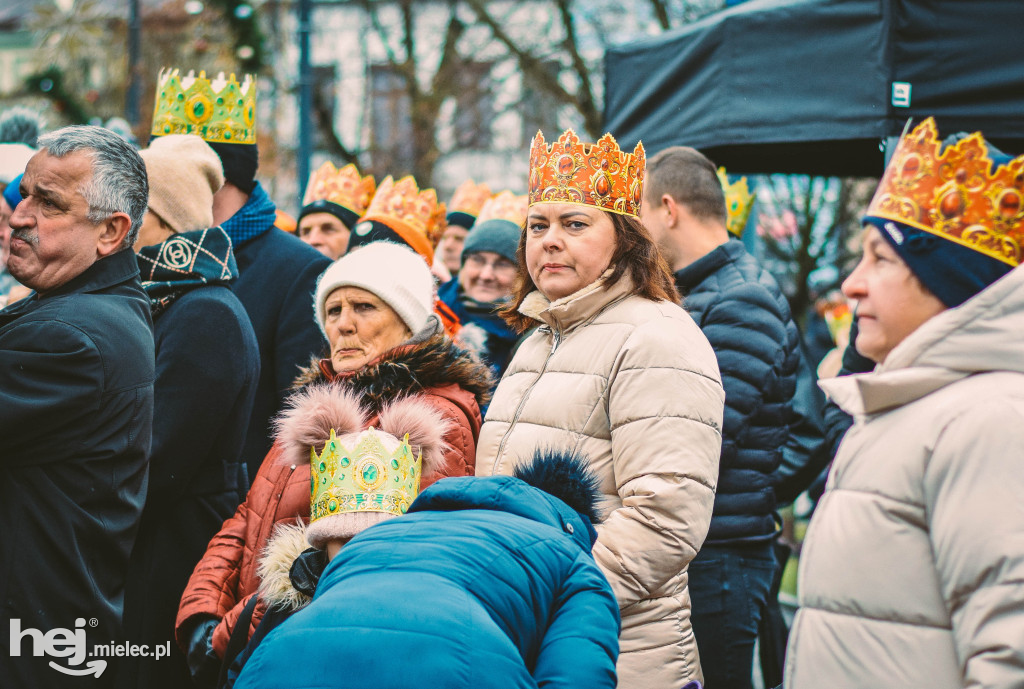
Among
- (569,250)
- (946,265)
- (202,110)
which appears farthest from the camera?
(202,110)

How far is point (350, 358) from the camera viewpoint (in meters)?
3.70

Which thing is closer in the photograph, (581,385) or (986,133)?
(581,385)

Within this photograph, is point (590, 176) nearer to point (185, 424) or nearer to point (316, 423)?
point (316, 423)

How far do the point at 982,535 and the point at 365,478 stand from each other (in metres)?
1.49

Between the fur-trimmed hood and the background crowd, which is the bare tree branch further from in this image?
the fur-trimmed hood

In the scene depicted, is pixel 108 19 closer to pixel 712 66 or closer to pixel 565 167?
pixel 712 66

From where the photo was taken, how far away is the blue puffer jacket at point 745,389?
397 centimetres

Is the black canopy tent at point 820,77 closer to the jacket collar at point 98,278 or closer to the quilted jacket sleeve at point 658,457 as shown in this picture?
the quilted jacket sleeve at point 658,457

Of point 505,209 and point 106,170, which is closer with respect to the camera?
point 106,170

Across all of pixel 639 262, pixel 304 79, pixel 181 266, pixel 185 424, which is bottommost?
pixel 185 424

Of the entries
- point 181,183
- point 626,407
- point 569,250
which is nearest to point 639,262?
point 569,250

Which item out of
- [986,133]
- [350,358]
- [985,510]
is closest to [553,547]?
[985,510]

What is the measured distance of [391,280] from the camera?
3762 mm

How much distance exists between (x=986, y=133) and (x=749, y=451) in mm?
1666
